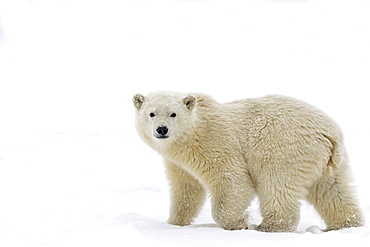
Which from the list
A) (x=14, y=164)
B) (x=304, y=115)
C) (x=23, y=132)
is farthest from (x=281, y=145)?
(x=23, y=132)

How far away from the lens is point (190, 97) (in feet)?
16.4

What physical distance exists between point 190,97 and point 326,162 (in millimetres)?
1684

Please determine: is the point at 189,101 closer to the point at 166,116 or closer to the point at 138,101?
the point at 166,116

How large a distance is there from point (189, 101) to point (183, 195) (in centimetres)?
124

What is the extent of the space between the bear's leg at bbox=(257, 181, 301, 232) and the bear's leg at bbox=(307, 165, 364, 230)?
0.39 meters

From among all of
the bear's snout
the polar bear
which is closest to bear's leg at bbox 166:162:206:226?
the polar bear

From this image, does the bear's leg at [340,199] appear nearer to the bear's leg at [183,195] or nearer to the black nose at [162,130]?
the bear's leg at [183,195]

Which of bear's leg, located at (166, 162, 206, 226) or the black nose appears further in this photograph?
bear's leg, located at (166, 162, 206, 226)

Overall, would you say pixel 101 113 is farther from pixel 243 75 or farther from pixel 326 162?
pixel 243 75

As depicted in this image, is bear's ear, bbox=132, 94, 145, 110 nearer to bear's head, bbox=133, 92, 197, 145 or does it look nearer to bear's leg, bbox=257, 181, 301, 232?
bear's head, bbox=133, 92, 197, 145

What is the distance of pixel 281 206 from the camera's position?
462cm

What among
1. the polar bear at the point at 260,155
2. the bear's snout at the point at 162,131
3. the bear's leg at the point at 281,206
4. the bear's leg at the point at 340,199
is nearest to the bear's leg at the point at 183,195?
the polar bear at the point at 260,155

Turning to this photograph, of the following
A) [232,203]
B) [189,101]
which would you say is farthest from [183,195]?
[189,101]

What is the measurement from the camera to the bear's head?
4.82m
